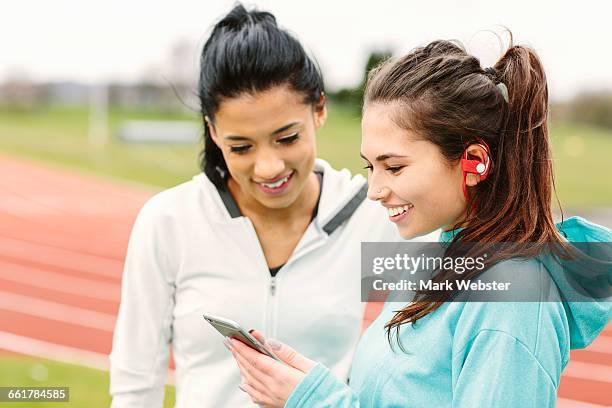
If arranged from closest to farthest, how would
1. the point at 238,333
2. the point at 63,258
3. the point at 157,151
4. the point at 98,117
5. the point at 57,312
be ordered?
the point at 238,333, the point at 57,312, the point at 63,258, the point at 157,151, the point at 98,117

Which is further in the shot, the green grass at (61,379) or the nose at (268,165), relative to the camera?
the green grass at (61,379)

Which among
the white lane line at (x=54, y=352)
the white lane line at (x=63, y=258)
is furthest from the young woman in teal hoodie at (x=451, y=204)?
the white lane line at (x=63, y=258)

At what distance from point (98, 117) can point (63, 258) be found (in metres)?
25.4

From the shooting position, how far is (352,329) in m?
2.30

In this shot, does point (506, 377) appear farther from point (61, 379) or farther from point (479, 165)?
point (61, 379)

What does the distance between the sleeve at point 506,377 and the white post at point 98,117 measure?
77.8 feet

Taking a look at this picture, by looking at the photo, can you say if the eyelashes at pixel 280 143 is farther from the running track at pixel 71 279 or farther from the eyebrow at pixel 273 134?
the running track at pixel 71 279

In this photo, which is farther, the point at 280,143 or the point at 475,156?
the point at 280,143

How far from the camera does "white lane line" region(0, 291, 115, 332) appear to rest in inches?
266

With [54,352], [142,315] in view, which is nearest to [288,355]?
[142,315]

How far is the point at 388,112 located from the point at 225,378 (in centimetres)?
93

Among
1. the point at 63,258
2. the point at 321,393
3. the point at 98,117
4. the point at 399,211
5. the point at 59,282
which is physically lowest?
the point at 59,282

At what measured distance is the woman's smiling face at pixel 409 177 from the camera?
164 cm

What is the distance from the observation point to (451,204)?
5.45ft
